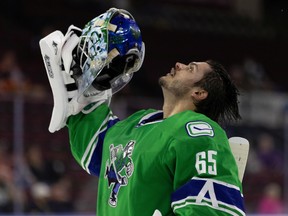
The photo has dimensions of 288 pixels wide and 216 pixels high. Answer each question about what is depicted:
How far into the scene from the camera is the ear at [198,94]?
203 cm

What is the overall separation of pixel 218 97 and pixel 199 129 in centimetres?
20

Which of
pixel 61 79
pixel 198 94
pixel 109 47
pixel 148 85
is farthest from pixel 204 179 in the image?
pixel 148 85

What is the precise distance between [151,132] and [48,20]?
7126mm

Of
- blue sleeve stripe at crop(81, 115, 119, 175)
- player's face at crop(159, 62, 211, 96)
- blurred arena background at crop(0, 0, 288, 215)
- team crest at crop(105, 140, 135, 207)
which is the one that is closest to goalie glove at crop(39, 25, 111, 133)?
blue sleeve stripe at crop(81, 115, 119, 175)

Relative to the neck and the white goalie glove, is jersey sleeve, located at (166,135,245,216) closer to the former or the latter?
the neck

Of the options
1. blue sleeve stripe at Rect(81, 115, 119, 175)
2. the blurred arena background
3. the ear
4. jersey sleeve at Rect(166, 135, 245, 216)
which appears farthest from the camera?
the blurred arena background

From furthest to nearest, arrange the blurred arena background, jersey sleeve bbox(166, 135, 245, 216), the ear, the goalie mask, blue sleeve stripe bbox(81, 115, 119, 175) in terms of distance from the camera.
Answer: the blurred arena background → blue sleeve stripe bbox(81, 115, 119, 175) → the goalie mask → the ear → jersey sleeve bbox(166, 135, 245, 216)

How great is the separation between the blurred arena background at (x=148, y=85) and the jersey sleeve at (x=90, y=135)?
3.90 ft

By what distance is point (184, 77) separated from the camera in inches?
81.8

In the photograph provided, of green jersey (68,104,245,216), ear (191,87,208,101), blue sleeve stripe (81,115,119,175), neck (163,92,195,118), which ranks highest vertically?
ear (191,87,208,101)

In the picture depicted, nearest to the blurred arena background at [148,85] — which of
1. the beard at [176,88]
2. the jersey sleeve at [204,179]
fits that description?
the beard at [176,88]

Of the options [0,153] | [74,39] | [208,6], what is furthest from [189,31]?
[74,39]

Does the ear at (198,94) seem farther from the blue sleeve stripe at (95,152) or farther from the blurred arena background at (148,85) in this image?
the blurred arena background at (148,85)

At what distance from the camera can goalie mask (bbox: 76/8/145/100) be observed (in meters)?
2.16
